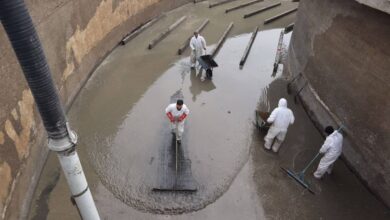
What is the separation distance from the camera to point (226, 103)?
8750 millimetres

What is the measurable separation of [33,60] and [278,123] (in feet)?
17.3

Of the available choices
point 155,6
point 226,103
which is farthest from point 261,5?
point 226,103

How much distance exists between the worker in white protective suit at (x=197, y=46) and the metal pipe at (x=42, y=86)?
716 cm

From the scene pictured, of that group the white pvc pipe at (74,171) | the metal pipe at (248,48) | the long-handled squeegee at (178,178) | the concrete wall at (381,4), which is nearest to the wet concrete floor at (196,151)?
the long-handled squeegee at (178,178)

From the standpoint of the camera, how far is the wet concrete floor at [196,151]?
5.83 metres

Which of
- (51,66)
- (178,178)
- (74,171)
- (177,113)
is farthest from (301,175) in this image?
(51,66)

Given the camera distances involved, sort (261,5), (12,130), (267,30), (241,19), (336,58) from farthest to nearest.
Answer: (261,5), (241,19), (267,30), (336,58), (12,130)

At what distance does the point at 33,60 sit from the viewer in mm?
2654

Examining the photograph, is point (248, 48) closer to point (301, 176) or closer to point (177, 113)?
point (177, 113)

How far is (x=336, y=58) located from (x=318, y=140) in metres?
1.99

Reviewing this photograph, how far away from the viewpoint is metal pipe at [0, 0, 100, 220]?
2.44 m

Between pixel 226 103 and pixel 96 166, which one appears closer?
pixel 96 166

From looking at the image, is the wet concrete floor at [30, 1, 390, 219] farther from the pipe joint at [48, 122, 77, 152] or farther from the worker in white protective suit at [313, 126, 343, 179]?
the pipe joint at [48, 122, 77, 152]

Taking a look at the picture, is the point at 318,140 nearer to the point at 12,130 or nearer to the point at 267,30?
the point at 12,130
